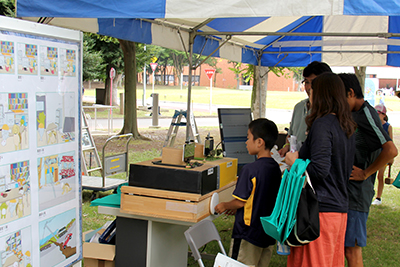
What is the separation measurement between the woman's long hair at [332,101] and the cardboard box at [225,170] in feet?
3.30

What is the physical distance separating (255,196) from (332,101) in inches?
30.7

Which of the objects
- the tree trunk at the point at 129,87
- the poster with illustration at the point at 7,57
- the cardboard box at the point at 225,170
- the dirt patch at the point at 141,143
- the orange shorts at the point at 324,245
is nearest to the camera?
the poster with illustration at the point at 7,57

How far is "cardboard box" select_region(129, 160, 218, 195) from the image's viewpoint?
2.65 meters

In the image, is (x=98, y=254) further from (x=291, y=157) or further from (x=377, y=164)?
(x=377, y=164)

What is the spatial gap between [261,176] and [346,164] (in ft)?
1.74

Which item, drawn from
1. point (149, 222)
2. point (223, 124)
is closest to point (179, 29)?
point (223, 124)

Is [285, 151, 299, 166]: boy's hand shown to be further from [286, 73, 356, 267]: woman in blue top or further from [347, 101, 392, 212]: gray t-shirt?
[347, 101, 392, 212]: gray t-shirt

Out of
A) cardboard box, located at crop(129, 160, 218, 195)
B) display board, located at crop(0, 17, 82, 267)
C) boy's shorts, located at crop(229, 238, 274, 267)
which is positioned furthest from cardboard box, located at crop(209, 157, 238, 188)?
display board, located at crop(0, 17, 82, 267)

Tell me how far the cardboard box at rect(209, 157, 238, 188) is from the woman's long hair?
101cm

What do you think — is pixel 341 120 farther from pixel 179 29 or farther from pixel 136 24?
pixel 179 29

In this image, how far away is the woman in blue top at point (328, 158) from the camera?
2.13 m

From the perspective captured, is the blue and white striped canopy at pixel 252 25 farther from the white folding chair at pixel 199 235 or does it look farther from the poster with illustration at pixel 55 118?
the white folding chair at pixel 199 235

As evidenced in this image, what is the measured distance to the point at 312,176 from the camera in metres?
2.14

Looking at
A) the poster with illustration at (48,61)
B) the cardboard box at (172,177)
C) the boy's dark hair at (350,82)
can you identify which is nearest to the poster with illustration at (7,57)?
the poster with illustration at (48,61)
